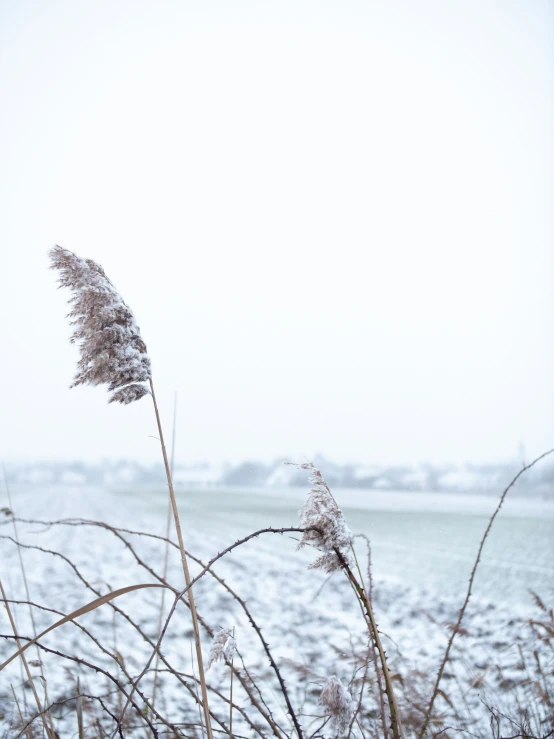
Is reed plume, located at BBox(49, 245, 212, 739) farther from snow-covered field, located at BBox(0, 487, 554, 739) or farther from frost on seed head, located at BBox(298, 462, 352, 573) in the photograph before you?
snow-covered field, located at BBox(0, 487, 554, 739)

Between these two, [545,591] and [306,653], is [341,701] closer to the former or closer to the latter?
[306,653]

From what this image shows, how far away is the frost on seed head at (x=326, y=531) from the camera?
39.9 inches

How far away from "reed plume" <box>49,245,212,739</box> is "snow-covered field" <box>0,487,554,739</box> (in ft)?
1.84

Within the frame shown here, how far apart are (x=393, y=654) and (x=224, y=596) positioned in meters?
3.97

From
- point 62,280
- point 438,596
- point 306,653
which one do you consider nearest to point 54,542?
point 438,596

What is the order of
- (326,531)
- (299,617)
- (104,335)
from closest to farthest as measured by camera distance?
(326,531), (104,335), (299,617)

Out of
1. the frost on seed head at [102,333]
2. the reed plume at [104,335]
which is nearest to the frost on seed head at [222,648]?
the reed plume at [104,335]

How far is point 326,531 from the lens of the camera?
3.33ft

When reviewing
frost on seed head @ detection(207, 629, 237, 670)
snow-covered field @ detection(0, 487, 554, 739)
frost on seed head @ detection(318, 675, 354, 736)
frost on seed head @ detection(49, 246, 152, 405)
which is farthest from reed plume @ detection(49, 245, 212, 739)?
snow-covered field @ detection(0, 487, 554, 739)

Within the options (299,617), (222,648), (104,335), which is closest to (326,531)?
(222,648)

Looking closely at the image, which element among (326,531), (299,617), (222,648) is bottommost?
(299,617)

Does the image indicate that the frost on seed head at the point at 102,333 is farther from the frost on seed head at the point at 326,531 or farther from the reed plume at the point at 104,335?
the frost on seed head at the point at 326,531

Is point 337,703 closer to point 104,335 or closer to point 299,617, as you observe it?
point 104,335

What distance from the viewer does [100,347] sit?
1.13 m
